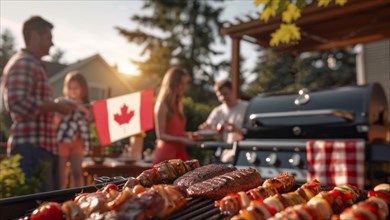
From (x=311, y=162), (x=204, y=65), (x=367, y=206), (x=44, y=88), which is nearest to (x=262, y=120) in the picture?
(x=311, y=162)

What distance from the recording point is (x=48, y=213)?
1361 mm

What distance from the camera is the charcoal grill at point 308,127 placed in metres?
3.71

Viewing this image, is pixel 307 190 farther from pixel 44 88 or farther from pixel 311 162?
pixel 44 88

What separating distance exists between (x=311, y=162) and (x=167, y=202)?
272cm

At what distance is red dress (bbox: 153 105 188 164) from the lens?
5062 millimetres

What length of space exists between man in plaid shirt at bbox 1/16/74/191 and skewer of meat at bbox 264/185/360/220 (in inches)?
114

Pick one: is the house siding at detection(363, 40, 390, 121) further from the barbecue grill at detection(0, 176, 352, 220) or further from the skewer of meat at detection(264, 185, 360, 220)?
the barbecue grill at detection(0, 176, 352, 220)

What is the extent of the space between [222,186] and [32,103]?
2.75 m

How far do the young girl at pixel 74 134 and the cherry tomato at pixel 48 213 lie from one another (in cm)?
413

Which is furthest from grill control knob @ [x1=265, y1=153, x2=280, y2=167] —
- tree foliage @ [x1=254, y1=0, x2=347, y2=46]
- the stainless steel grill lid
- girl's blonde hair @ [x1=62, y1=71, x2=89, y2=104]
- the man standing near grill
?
girl's blonde hair @ [x1=62, y1=71, x2=89, y2=104]

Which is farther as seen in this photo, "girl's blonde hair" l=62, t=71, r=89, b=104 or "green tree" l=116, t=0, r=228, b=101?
"green tree" l=116, t=0, r=228, b=101

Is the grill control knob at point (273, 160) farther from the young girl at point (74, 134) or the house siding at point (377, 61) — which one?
the house siding at point (377, 61)

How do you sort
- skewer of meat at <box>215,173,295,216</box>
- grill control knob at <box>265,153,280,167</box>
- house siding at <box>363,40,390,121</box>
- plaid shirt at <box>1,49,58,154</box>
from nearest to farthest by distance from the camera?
skewer of meat at <box>215,173,295,216</box>, plaid shirt at <box>1,49,58,154</box>, grill control knob at <box>265,153,280,167</box>, house siding at <box>363,40,390,121</box>

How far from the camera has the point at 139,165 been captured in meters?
5.62
